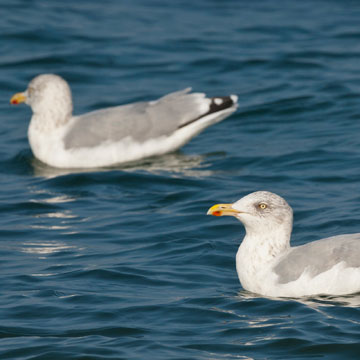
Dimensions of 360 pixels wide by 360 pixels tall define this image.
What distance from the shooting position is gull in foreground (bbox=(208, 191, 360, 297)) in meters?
7.95

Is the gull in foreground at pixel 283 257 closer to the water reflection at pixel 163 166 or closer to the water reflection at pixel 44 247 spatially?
the water reflection at pixel 44 247

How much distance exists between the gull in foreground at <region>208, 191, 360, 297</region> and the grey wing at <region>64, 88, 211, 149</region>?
17.0 ft

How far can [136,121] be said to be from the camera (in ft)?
44.2

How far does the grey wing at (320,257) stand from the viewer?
26.1ft

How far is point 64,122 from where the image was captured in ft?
45.6

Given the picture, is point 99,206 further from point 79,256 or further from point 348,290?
point 348,290

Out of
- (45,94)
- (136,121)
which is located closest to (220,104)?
(136,121)

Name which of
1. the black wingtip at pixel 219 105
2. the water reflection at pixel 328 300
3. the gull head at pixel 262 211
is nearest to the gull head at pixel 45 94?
the black wingtip at pixel 219 105

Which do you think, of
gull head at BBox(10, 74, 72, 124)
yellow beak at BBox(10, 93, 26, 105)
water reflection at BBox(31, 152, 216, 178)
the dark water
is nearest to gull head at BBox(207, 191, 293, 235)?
the dark water

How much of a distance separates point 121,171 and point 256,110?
Answer: 3275 mm

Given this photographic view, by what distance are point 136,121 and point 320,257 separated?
5923mm

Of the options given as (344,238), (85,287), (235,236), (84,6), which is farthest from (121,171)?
(84,6)

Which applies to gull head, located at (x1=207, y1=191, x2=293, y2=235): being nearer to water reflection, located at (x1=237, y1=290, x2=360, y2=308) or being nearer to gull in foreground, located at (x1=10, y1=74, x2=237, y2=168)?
water reflection, located at (x1=237, y1=290, x2=360, y2=308)

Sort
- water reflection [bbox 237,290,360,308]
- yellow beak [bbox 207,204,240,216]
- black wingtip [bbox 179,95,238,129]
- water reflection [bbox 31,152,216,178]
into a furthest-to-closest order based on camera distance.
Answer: black wingtip [bbox 179,95,238,129], water reflection [bbox 31,152,216,178], yellow beak [bbox 207,204,240,216], water reflection [bbox 237,290,360,308]
